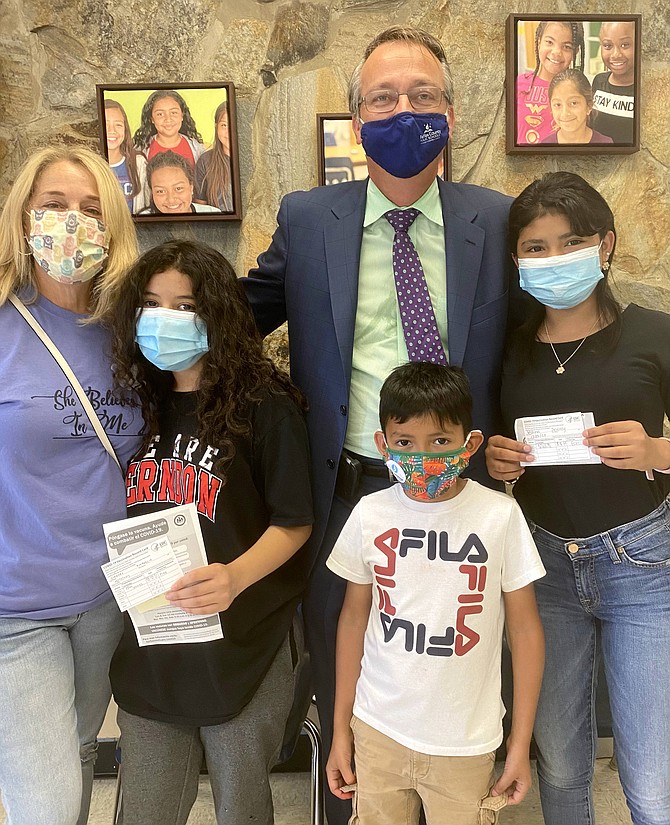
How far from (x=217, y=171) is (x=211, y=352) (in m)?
1.00

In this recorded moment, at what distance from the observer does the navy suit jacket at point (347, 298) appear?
53.8 inches

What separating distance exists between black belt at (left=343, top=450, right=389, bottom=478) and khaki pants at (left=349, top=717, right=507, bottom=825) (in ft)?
1.63

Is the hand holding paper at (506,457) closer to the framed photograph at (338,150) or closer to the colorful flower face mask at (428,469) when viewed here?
the colorful flower face mask at (428,469)

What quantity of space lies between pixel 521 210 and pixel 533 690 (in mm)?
983

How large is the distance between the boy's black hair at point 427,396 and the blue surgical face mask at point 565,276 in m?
0.27

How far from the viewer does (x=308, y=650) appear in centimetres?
154

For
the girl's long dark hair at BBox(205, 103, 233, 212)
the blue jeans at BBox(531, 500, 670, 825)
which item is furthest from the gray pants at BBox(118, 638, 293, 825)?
the girl's long dark hair at BBox(205, 103, 233, 212)

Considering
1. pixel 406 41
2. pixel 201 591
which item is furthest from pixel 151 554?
pixel 406 41

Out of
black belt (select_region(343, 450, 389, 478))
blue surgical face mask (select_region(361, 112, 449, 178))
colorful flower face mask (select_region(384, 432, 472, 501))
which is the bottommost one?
black belt (select_region(343, 450, 389, 478))

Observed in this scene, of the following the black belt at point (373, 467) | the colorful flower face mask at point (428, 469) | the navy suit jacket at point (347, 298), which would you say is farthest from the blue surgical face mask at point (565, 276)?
the black belt at point (373, 467)

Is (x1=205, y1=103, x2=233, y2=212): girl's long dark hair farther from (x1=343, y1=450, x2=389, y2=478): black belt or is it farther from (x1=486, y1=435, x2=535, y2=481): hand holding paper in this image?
(x1=486, y1=435, x2=535, y2=481): hand holding paper

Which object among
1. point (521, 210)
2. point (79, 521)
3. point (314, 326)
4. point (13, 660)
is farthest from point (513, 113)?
point (13, 660)

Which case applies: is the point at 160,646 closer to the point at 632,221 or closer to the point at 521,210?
the point at 521,210

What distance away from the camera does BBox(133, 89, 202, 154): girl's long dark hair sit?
1964mm
